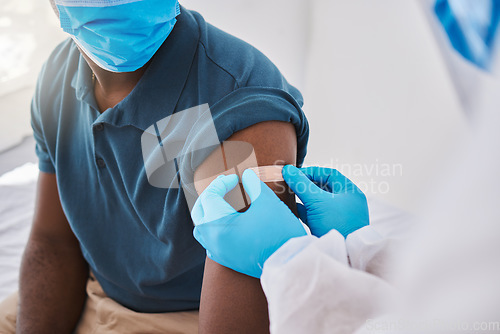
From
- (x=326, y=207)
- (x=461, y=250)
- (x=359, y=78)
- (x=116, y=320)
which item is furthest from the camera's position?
(x=359, y=78)

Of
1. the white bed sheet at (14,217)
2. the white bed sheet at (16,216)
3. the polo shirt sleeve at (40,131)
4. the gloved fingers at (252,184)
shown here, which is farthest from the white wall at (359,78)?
the polo shirt sleeve at (40,131)

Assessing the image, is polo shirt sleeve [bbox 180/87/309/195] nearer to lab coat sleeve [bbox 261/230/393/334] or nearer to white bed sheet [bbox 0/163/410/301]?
lab coat sleeve [bbox 261/230/393/334]

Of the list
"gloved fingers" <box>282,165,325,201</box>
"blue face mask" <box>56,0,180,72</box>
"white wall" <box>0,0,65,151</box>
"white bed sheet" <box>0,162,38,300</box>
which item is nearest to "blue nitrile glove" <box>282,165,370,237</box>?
"gloved fingers" <box>282,165,325,201</box>

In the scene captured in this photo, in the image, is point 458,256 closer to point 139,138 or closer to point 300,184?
point 300,184

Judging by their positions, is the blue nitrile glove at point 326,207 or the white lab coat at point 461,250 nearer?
the white lab coat at point 461,250

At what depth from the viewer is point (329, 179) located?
2.86 feet

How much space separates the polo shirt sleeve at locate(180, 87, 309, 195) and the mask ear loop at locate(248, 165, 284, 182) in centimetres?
8

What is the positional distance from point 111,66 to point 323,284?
586mm

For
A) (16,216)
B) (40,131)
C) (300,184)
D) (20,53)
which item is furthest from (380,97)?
(20,53)

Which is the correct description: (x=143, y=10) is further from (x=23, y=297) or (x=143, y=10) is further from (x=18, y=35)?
(x=18, y=35)

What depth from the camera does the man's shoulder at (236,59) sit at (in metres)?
0.79

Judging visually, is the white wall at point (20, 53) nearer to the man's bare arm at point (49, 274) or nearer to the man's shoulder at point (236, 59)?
the man's bare arm at point (49, 274)

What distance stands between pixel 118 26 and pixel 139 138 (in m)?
0.23

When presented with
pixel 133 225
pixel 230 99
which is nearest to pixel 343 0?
pixel 230 99
